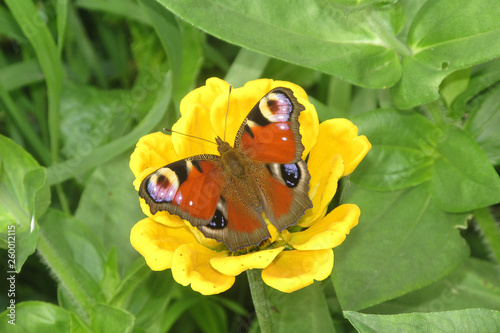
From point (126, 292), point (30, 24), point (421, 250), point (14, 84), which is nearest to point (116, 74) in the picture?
point (14, 84)

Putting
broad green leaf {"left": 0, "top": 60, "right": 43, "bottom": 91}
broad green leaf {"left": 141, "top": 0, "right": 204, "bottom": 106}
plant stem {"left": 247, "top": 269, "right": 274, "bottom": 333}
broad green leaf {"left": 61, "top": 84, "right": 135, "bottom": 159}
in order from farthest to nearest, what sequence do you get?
broad green leaf {"left": 61, "top": 84, "right": 135, "bottom": 159} → broad green leaf {"left": 0, "top": 60, "right": 43, "bottom": 91} → broad green leaf {"left": 141, "top": 0, "right": 204, "bottom": 106} → plant stem {"left": 247, "top": 269, "right": 274, "bottom": 333}

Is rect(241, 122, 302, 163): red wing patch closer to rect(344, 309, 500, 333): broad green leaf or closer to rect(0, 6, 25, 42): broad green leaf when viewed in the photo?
rect(344, 309, 500, 333): broad green leaf

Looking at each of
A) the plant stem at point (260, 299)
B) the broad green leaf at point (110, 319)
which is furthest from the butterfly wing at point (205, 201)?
the broad green leaf at point (110, 319)

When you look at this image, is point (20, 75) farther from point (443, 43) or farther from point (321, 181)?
point (443, 43)

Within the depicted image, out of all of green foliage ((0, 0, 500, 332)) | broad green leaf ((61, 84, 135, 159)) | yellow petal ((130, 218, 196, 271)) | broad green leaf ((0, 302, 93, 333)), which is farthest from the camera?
broad green leaf ((61, 84, 135, 159))

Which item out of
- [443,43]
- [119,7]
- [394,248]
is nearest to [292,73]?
[119,7]

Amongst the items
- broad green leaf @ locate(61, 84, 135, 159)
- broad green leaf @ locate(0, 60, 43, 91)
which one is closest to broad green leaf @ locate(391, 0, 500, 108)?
broad green leaf @ locate(61, 84, 135, 159)
